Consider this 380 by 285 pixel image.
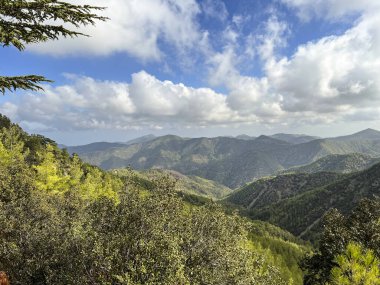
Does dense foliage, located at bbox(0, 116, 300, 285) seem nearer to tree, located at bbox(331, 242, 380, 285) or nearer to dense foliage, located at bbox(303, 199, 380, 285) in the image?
tree, located at bbox(331, 242, 380, 285)

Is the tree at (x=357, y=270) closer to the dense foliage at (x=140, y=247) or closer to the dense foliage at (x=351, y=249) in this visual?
the dense foliage at (x=351, y=249)

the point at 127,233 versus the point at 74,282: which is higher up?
the point at 127,233

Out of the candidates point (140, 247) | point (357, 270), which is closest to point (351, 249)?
point (357, 270)

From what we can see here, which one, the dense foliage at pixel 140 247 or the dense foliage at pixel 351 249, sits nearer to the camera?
the dense foliage at pixel 140 247

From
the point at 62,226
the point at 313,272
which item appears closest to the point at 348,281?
the point at 313,272

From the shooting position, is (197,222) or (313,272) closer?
(197,222)

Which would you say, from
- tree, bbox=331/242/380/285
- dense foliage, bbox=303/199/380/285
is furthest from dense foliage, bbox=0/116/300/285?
dense foliage, bbox=303/199/380/285

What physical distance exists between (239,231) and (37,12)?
25754mm

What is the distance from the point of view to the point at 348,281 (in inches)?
1261

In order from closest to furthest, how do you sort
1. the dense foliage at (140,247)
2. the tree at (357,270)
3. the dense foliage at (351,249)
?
the dense foliage at (140,247)
the tree at (357,270)
the dense foliage at (351,249)

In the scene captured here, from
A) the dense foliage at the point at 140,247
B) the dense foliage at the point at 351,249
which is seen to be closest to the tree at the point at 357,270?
the dense foliage at the point at 351,249

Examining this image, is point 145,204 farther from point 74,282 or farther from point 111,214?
point 74,282

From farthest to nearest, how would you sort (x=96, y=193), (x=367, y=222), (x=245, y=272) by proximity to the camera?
1. (x=96, y=193)
2. (x=367, y=222)
3. (x=245, y=272)

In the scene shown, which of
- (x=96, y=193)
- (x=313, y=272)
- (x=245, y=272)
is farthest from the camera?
(x=96, y=193)
